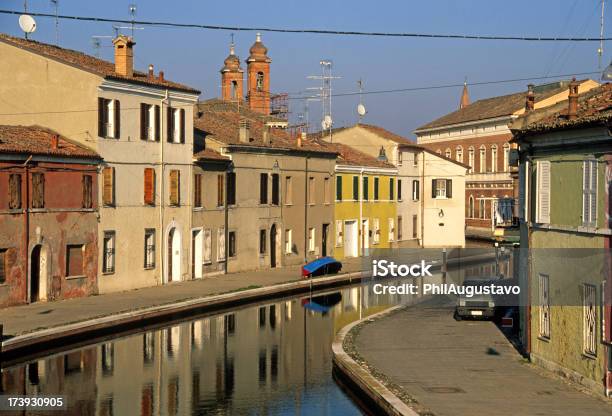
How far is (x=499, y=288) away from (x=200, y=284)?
16079mm

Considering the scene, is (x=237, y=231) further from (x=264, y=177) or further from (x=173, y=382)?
(x=173, y=382)

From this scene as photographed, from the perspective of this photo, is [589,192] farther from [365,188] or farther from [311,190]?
[365,188]

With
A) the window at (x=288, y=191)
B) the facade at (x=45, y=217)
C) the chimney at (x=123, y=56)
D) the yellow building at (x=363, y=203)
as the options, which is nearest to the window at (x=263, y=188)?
the window at (x=288, y=191)

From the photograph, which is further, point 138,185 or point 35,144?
point 138,185

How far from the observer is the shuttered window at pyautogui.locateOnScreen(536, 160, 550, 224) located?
26.5m

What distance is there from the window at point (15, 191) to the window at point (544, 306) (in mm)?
20489

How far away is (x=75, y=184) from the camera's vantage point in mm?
42125

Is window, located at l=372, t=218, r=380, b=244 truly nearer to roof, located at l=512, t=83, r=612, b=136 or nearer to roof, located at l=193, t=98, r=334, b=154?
roof, located at l=193, t=98, r=334, b=154

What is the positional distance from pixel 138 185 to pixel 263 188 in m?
13.7

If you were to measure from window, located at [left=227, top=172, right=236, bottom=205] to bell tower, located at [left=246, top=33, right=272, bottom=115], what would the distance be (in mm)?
33882

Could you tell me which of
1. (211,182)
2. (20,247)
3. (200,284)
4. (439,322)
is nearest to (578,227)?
(439,322)

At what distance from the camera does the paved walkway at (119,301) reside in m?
34.3

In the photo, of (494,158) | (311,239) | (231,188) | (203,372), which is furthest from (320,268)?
(494,158)

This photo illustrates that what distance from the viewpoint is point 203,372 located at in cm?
2948
